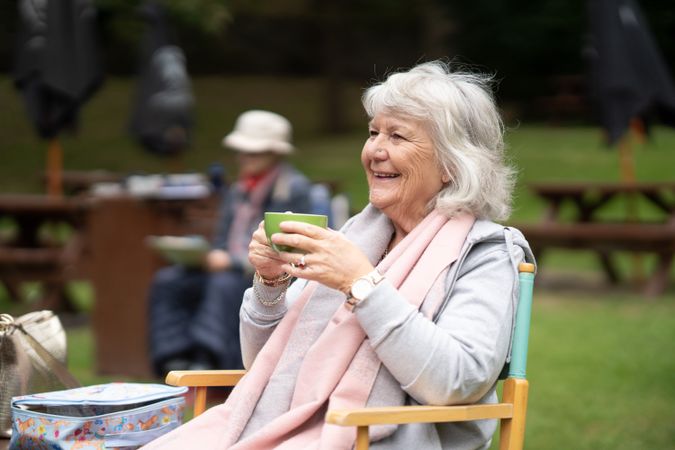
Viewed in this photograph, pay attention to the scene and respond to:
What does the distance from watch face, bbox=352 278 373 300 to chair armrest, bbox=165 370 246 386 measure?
64 centimetres

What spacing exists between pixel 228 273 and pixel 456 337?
11.9ft

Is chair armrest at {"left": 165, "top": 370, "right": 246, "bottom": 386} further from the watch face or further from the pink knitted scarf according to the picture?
the watch face

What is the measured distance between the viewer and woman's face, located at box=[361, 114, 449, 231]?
111 inches

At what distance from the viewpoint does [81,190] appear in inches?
473

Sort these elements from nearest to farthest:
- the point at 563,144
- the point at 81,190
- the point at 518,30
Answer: the point at 81,190, the point at 563,144, the point at 518,30

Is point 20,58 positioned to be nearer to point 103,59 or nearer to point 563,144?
point 103,59

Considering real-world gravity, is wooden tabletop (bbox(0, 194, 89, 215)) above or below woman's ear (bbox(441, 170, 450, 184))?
below

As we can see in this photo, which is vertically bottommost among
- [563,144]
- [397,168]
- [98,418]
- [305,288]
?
[563,144]

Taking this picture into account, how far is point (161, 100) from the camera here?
9148 mm

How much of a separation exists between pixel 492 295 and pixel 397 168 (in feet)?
1.32

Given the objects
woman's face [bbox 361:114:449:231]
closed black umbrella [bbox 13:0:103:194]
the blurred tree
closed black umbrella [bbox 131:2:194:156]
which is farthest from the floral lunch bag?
the blurred tree

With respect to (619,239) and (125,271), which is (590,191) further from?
(125,271)

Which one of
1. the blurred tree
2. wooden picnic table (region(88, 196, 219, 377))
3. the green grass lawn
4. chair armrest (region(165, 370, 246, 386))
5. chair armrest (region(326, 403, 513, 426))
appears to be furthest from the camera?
the blurred tree

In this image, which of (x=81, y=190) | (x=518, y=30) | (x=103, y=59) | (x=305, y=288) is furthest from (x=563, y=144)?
(x=305, y=288)
